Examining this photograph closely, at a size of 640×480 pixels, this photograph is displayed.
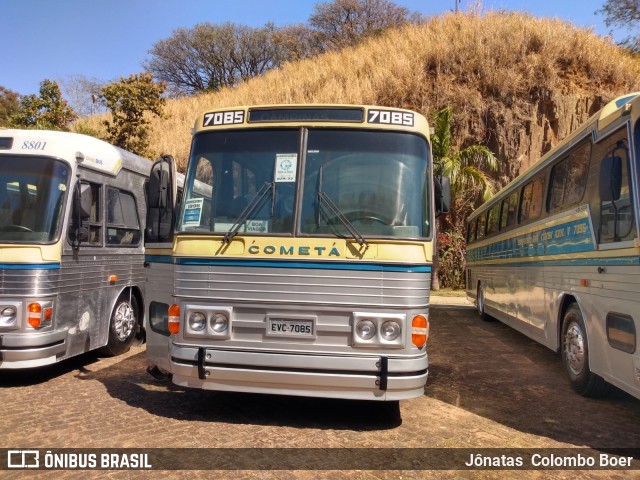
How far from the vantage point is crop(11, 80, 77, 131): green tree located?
70.0ft

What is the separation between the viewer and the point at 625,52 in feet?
90.0

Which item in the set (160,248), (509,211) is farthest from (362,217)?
(509,211)

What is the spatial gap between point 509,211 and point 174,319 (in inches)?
319

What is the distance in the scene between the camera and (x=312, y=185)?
5297 mm

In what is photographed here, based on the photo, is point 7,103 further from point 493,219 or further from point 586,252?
point 586,252

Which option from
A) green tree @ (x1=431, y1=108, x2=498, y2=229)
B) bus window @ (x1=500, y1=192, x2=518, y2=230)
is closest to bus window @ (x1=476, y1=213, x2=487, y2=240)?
bus window @ (x1=500, y1=192, x2=518, y2=230)

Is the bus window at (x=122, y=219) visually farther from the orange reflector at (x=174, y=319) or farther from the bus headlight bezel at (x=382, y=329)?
the bus headlight bezel at (x=382, y=329)

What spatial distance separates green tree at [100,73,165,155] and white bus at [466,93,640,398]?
15418mm

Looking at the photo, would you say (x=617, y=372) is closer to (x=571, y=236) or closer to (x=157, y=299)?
(x=571, y=236)

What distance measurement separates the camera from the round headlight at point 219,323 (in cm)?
511

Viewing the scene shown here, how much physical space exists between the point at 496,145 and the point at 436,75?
459cm

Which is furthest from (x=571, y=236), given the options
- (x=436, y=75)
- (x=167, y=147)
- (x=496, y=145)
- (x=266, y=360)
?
(x=167, y=147)

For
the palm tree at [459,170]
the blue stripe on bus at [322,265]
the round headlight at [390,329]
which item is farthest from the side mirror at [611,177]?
the palm tree at [459,170]

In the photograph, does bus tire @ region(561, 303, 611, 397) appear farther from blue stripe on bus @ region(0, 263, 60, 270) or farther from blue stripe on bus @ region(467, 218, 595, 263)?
blue stripe on bus @ region(0, 263, 60, 270)
